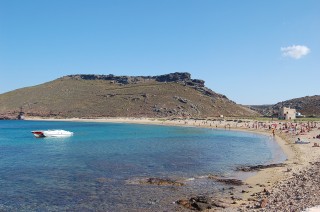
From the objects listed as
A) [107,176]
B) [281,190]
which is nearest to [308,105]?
[107,176]

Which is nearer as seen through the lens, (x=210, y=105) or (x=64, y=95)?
(x=210, y=105)

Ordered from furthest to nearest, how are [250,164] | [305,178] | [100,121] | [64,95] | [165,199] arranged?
[64,95] → [100,121] → [250,164] → [305,178] → [165,199]

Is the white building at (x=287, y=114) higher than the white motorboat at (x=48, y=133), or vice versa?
the white building at (x=287, y=114)

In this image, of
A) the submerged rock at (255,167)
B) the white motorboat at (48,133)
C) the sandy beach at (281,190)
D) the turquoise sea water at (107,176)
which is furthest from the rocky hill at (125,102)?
the sandy beach at (281,190)

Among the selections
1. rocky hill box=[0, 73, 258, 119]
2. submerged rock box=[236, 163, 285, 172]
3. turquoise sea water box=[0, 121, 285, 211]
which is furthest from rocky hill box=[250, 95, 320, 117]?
submerged rock box=[236, 163, 285, 172]

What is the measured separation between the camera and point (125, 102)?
17112cm

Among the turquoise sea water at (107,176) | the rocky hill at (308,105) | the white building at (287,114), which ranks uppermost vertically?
the rocky hill at (308,105)

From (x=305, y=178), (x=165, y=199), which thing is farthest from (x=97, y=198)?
(x=305, y=178)

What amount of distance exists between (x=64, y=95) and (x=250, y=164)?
16116cm

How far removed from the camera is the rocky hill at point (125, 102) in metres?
163

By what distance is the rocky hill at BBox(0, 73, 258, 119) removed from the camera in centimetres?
16275

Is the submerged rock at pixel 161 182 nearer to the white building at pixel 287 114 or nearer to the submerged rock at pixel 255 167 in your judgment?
the submerged rock at pixel 255 167

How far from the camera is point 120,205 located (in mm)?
22000

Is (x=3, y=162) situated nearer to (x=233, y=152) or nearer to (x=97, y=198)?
(x=97, y=198)
